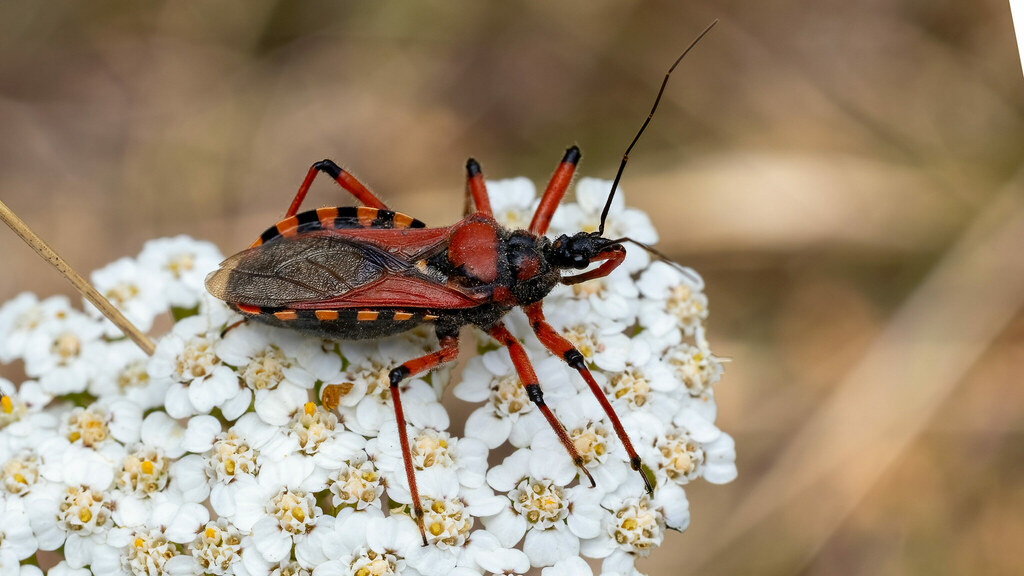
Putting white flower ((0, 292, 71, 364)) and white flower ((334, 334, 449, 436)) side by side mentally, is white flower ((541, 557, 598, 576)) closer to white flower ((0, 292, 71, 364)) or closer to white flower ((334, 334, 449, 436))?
white flower ((334, 334, 449, 436))

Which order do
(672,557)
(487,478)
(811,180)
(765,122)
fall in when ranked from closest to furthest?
(487,478)
(672,557)
(811,180)
(765,122)

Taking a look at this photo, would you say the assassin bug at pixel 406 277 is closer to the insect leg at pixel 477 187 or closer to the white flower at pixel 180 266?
the insect leg at pixel 477 187

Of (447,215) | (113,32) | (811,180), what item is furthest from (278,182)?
(811,180)

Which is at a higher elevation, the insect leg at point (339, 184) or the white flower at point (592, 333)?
the white flower at point (592, 333)

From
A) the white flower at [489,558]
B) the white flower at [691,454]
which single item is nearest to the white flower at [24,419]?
the white flower at [489,558]

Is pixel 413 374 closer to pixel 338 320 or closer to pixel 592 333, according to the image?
pixel 338 320

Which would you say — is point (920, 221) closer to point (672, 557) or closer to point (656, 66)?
point (656, 66)

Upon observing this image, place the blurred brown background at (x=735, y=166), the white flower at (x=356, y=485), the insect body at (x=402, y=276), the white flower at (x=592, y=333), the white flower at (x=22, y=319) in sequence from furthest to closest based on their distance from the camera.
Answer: the blurred brown background at (x=735, y=166)
the white flower at (x=22, y=319)
the white flower at (x=592, y=333)
the insect body at (x=402, y=276)
the white flower at (x=356, y=485)
